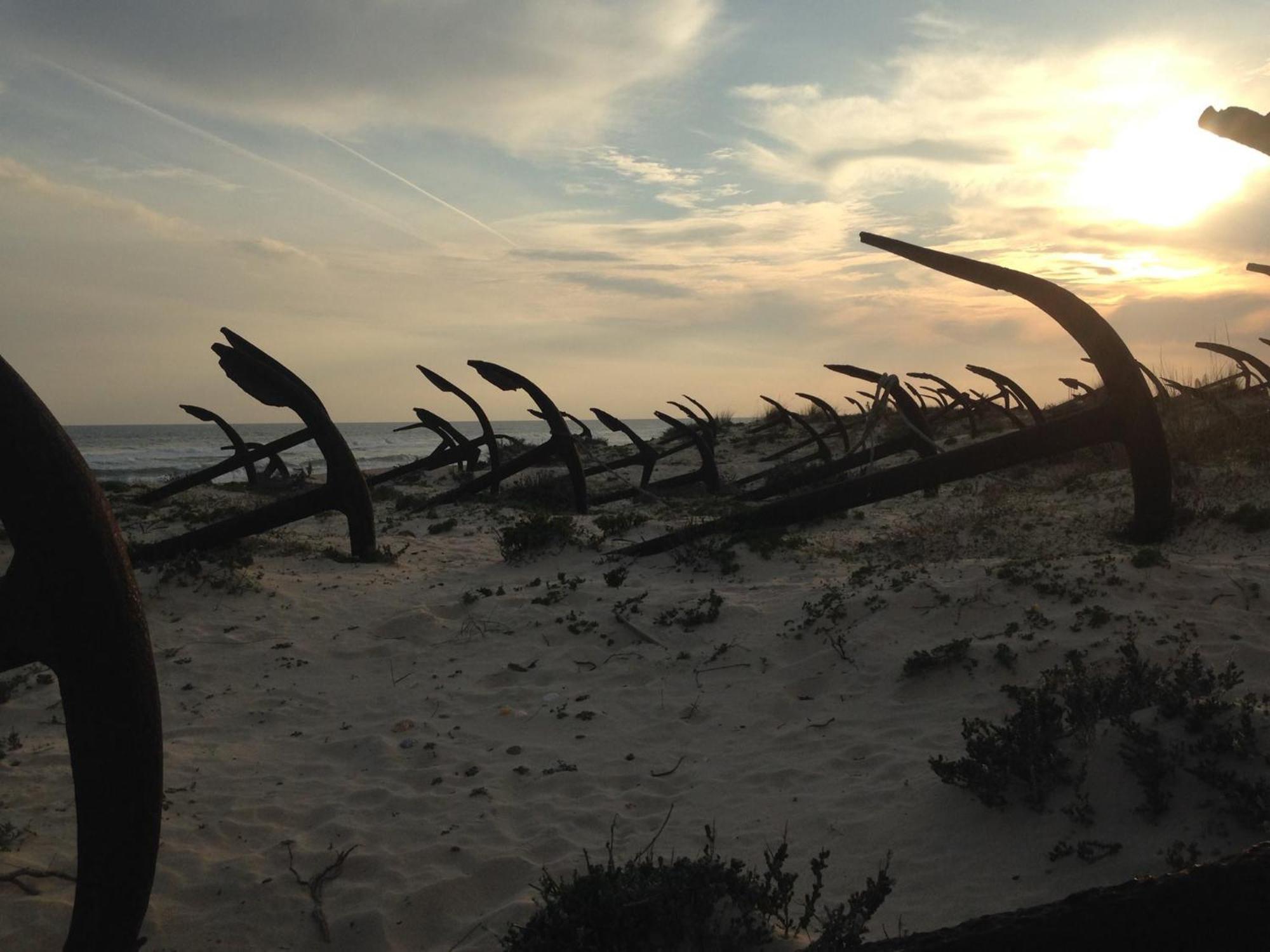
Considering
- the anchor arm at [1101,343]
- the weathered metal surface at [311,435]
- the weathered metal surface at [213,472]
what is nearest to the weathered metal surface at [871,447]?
the anchor arm at [1101,343]

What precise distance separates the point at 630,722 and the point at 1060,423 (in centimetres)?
312

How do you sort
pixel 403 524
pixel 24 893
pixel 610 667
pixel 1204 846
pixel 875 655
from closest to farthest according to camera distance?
pixel 1204 846, pixel 24 893, pixel 875 655, pixel 610 667, pixel 403 524

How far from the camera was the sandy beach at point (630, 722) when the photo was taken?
8.55ft

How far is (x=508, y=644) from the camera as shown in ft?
17.9

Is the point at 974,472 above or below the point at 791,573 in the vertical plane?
above

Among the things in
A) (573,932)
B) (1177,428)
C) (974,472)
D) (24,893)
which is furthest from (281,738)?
(1177,428)

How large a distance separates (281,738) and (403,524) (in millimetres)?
6778

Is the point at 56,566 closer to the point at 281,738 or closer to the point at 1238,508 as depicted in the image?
the point at 281,738

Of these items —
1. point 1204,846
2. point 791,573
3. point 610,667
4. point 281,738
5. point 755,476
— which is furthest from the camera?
point 755,476

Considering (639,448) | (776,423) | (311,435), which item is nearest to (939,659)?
(311,435)

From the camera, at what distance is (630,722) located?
4152mm

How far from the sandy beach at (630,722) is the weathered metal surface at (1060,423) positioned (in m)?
0.65

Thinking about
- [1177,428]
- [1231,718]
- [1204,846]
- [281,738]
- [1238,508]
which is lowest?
[281,738]

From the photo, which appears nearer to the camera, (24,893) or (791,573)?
(24,893)
